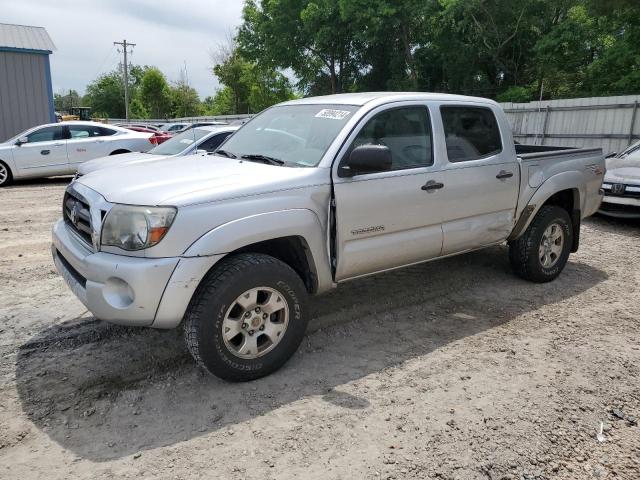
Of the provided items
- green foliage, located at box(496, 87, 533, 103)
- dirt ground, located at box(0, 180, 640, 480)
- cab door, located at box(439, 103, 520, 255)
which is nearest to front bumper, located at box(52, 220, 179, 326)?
dirt ground, located at box(0, 180, 640, 480)

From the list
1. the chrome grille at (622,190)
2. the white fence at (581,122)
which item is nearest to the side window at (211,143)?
the chrome grille at (622,190)

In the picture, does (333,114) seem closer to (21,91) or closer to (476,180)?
(476,180)

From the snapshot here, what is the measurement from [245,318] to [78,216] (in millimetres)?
1360

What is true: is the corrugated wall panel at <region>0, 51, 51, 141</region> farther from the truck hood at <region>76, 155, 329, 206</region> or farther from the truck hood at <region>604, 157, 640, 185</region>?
the truck hood at <region>604, 157, 640, 185</region>

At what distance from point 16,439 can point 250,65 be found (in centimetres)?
4793

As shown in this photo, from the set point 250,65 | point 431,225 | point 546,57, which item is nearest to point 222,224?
point 431,225

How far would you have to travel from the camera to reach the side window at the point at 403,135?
3.99 metres

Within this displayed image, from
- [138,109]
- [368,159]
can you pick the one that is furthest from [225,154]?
[138,109]

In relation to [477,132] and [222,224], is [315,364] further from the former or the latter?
[477,132]

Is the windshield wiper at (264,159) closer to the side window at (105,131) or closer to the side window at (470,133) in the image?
the side window at (470,133)

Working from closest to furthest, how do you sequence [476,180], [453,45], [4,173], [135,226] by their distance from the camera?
[135,226], [476,180], [4,173], [453,45]

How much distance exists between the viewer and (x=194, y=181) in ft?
11.1

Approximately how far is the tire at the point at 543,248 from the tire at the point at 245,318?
112 inches

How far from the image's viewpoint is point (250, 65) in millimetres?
47406
